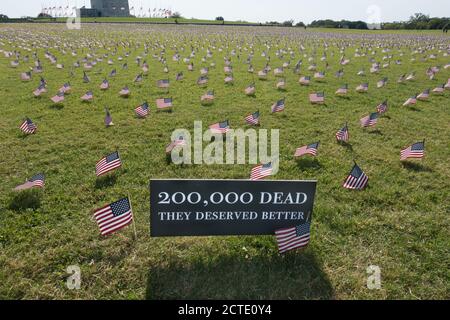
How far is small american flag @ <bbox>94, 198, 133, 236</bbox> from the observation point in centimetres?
510

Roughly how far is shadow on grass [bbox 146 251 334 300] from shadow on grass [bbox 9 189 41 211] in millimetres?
3104

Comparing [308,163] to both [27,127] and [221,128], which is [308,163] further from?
[27,127]

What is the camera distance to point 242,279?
15.6 ft

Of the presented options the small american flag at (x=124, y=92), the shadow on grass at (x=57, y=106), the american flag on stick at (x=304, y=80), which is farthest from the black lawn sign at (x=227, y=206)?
the american flag on stick at (x=304, y=80)

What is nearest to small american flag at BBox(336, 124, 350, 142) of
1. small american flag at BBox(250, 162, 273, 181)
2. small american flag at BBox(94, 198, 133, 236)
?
small american flag at BBox(250, 162, 273, 181)

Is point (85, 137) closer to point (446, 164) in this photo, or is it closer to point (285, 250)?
point (285, 250)

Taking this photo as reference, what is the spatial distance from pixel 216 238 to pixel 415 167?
5.56 meters

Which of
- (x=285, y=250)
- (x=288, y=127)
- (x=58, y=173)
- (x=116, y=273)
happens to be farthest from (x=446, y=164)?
(x=58, y=173)

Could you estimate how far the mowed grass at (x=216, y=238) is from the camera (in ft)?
15.4

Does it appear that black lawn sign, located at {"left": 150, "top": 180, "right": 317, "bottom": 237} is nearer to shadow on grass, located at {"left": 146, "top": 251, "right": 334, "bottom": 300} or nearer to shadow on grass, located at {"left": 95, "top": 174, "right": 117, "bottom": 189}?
shadow on grass, located at {"left": 146, "top": 251, "right": 334, "bottom": 300}

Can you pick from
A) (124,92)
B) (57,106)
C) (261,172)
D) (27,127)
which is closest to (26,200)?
(27,127)
